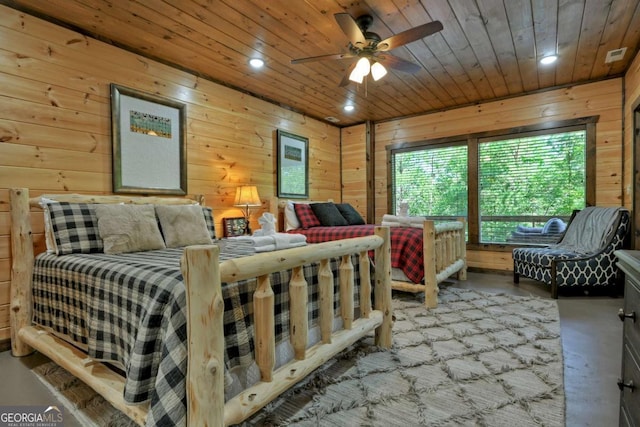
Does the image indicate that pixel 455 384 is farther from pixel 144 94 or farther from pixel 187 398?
pixel 144 94

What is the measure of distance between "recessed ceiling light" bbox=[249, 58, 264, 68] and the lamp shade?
125cm

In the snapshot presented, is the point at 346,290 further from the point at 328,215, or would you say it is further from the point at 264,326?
the point at 328,215

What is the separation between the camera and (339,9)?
2379 millimetres

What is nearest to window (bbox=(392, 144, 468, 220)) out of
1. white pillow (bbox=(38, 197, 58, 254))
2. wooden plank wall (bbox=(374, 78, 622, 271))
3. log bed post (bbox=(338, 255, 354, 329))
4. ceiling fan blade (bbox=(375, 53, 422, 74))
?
wooden plank wall (bbox=(374, 78, 622, 271))

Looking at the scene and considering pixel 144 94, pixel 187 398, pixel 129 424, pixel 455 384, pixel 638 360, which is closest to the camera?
pixel 638 360

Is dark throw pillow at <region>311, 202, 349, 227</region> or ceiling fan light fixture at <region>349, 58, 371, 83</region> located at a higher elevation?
ceiling fan light fixture at <region>349, 58, 371, 83</region>

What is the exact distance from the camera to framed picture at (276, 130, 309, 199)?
4.41m

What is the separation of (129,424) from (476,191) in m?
4.49

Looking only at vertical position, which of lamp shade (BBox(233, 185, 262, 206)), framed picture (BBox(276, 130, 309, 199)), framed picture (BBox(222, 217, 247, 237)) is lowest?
framed picture (BBox(222, 217, 247, 237))

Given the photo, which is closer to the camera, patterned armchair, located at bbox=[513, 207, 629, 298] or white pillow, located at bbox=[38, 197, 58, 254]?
white pillow, located at bbox=[38, 197, 58, 254]

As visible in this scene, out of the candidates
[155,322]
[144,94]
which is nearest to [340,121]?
[144,94]

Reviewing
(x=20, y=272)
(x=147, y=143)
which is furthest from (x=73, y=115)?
(x=20, y=272)

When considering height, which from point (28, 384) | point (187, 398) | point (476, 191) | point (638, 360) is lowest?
point (28, 384)

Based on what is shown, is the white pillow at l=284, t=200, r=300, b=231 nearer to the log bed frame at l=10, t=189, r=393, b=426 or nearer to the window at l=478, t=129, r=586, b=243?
the log bed frame at l=10, t=189, r=393, b=426
